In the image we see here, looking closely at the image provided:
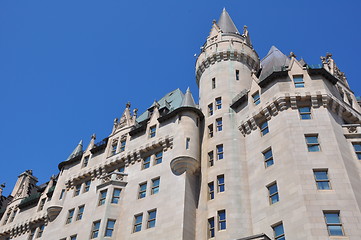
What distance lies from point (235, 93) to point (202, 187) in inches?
545

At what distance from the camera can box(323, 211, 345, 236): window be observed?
28653mm

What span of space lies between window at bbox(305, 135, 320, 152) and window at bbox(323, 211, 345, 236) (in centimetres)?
673

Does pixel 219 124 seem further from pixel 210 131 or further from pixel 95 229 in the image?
pixel 95 229

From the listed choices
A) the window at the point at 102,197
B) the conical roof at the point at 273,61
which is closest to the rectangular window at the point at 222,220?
the window at the point at 102,197

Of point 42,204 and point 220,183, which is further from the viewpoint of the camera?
point 42,204

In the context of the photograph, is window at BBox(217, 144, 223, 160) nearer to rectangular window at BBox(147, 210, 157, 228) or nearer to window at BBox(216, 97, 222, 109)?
window at BBox(216, 97, 222, 109)

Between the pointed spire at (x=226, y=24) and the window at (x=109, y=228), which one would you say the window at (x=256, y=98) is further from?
the window at (x=109, y=228)

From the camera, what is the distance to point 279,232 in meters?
31.2

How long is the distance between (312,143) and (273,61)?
17.1m

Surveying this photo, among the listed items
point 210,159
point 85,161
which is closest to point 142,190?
point 210,159

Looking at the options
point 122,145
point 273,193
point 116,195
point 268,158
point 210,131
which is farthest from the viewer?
point 122,145

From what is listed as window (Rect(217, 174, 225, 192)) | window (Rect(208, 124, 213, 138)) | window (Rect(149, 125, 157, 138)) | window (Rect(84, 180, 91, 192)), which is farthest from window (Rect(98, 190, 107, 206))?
window (Rect(208, 124, 213, 138))

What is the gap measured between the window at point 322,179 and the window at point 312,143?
254 centimetres

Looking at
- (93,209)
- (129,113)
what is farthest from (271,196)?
(129,113)
